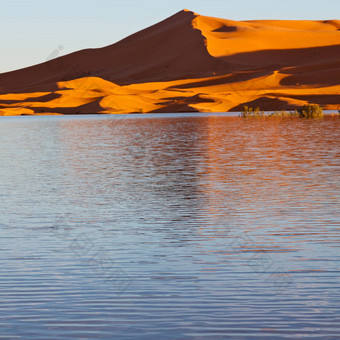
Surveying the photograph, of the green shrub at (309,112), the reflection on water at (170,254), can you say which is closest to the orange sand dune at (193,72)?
the green shrub at (309,112)

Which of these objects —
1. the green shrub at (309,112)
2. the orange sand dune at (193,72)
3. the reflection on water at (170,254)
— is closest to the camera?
the reflection on water at (170,254)

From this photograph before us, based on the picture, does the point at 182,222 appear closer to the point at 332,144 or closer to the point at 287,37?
the point at 332,144

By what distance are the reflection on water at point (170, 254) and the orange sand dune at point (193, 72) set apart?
3221 inches

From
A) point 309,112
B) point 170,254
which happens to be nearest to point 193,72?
point 309,112

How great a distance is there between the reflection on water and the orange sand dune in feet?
268

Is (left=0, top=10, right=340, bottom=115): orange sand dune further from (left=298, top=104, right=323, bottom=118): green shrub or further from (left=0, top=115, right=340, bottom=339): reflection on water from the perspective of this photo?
(left=0, top=115, right=340, bottom=339): reflection on water

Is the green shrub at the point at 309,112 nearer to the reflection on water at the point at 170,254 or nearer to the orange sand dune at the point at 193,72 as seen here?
the orange sand dune at the point at 193,72

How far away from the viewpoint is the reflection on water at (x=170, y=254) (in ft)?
24.8

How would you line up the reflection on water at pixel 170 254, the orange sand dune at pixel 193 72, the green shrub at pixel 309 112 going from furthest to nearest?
the orange sand dune at pixel 193 72
the green shrub at pixel 309 112
the reflection on water at pixel 170 254

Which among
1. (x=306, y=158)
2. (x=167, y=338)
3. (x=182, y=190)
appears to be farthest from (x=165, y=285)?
(x=306, y=158)

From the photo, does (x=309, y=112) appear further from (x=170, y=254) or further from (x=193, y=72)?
(x=193, y=72)

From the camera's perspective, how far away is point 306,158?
26922 mm

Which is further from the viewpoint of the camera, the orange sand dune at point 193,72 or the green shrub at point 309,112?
the orange sand dune at point 193,72

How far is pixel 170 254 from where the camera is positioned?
1059 centimetres
